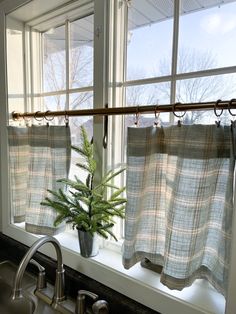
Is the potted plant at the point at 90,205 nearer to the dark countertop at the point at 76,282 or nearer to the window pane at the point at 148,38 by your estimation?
the dark countertop at the point at 76,282

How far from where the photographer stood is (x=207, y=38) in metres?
0.82

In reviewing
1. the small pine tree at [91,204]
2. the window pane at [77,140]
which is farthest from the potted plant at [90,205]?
the window pane at [77,140]

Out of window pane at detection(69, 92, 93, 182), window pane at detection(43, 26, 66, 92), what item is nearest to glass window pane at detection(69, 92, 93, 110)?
window pane at detection(69, 92, 93, 182)

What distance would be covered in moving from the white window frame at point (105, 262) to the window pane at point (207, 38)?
0.29 meters

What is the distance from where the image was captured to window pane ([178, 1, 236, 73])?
0.78 meters

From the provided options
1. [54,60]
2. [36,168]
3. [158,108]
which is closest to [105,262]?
[36,168]

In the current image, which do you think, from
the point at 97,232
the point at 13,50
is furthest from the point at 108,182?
the point at 13,50

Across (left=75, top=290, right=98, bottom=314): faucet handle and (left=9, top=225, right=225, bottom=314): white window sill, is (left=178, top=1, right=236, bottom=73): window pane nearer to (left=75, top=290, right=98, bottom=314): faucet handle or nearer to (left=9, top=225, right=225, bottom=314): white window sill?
(left=9, top=225, right=225, bottom=314): white window sill

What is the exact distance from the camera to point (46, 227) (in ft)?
3.83

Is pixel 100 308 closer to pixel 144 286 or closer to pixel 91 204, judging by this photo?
pixel 144 286

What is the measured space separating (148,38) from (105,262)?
35.9 inches

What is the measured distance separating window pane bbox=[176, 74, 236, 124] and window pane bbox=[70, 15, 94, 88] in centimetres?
48

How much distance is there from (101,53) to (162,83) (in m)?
0.28

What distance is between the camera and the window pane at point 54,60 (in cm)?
130
